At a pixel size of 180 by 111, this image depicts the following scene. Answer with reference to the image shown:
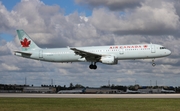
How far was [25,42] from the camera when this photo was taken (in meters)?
82.2

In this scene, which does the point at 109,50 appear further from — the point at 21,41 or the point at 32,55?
the point at 21,41

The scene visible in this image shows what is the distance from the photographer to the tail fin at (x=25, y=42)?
81.2 m

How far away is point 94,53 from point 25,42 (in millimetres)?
20421

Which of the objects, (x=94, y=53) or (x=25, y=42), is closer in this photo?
(x=94, y=53)

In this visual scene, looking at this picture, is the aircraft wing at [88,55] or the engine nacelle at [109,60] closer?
the engine nacelle at [109,60]
